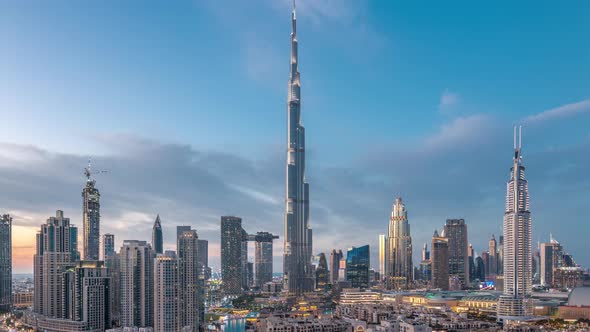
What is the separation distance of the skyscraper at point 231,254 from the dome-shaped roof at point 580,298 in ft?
158

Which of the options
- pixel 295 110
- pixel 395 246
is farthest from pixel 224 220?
pixel 395 246

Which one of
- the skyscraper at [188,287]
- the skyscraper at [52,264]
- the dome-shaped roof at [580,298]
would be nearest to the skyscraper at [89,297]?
the skyscraper at [52,264]

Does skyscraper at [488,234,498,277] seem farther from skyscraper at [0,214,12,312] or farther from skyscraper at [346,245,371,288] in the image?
skyscraper at [0,214,12,312]

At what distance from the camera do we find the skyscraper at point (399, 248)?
354 feet

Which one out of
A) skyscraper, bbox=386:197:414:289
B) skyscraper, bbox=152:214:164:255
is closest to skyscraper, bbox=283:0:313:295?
skyscraper, bbox=386:197:414:289

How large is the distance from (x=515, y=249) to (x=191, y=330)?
4234 cm

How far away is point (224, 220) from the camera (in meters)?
101

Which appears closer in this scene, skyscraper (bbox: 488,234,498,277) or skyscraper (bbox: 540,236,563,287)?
skyscraper (bbox: 540,236,563,287)

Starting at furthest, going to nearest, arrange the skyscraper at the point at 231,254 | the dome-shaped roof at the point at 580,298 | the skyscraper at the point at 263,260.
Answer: the skyscraper at the point at 263,260
the skyscraper at the point at 231,254
the dome-shaped roof at the point at 580,298

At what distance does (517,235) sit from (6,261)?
182 ft

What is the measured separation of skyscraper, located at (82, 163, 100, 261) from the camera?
62062 mm

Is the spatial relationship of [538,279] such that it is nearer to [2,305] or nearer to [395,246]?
[395,246]

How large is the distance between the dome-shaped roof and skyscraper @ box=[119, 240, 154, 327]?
38.5m

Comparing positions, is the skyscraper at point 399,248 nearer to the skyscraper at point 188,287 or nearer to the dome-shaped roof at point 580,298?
the dome-shaped roof at point 580,298
